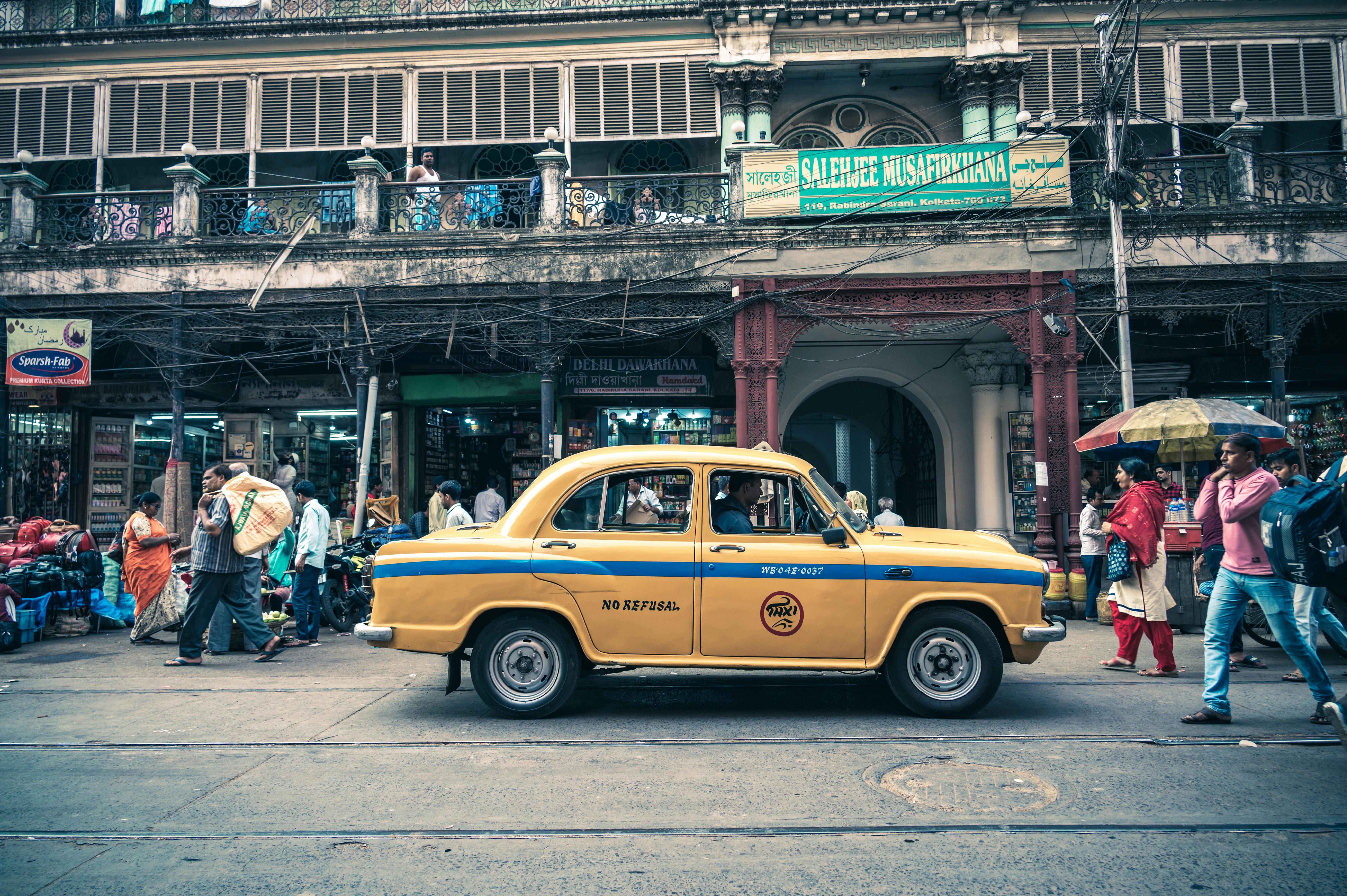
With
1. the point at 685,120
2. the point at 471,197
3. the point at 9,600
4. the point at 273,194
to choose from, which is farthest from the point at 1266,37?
the point at 9,600

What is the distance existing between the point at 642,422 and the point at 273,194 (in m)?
7.31

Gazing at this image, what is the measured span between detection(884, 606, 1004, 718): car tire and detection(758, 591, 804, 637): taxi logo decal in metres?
0.72

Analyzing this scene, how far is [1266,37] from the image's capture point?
569 inches

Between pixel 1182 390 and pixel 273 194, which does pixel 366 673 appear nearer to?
pixel 273 194

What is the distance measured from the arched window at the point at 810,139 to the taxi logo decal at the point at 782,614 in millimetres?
11622

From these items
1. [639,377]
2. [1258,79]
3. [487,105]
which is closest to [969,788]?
[639,377]

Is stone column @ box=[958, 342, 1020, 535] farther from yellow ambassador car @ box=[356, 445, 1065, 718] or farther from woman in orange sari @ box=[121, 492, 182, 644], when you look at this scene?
woman in orange sari @ box=[121, 492, 182, 644]

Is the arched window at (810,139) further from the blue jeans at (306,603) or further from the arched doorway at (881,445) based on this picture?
the blue jeans at (306,603)

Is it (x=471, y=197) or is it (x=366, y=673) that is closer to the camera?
(x=366, y=673)

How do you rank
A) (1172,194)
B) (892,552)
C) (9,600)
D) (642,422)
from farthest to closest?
(642,422) < (1172,194) < (9,600) < (892,552)

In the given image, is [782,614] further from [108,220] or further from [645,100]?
[108,220]

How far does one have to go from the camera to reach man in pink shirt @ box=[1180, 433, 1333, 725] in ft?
17.5

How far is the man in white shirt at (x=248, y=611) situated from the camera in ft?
27.8

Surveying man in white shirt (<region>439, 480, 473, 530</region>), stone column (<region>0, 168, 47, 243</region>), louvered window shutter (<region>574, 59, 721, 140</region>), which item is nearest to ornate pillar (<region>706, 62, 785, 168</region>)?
louvered window shutter (<region>574, 59, 721, 140</region>)
